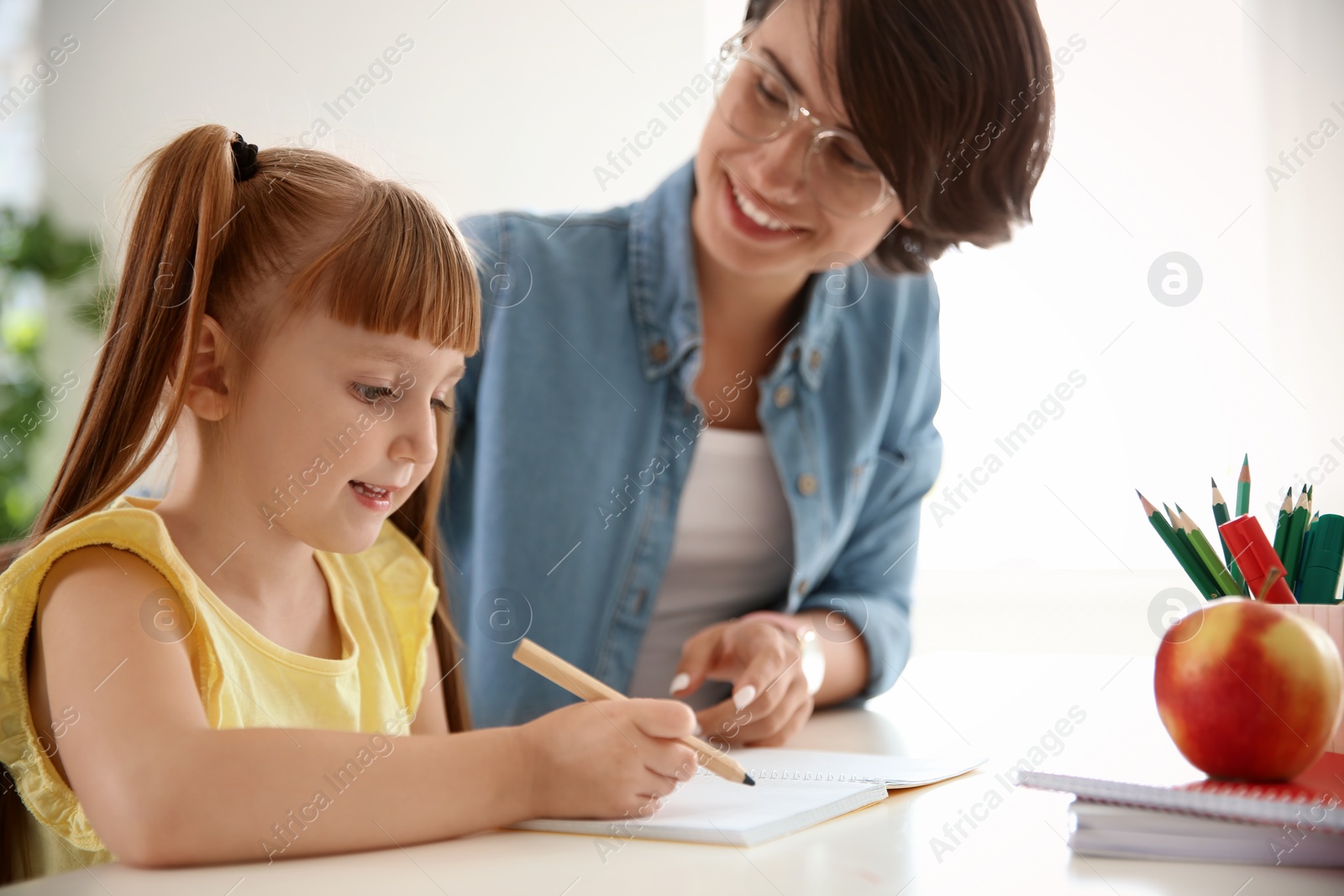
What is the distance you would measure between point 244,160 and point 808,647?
0.67m

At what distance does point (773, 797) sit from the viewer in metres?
0.65

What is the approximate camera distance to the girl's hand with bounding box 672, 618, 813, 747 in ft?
2.82

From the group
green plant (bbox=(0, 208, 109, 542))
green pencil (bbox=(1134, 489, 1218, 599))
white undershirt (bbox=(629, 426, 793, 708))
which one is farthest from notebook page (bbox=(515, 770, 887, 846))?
green plant (bbox=(0, 208, 109, 542))

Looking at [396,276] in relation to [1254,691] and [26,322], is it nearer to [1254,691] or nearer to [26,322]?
[1254,691]

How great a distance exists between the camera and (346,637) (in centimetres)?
84

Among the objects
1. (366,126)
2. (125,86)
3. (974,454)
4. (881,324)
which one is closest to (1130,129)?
(974,454)

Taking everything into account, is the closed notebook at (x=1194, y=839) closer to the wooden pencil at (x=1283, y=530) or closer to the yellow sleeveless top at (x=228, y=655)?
the wooden pencil at (x=1283, y=530)

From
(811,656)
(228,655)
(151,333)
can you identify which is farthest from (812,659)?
(151,333)

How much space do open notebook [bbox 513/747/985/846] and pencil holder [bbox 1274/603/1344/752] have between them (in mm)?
245

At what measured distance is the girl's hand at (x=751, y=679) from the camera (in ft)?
2.82

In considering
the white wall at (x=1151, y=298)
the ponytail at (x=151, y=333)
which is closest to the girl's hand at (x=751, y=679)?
the ponytail at (x=151, y=333)

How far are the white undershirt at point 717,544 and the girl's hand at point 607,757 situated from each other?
564mm

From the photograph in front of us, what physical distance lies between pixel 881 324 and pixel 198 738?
996 millimetres

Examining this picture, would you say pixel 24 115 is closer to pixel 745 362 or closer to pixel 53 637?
pixel 745 362
